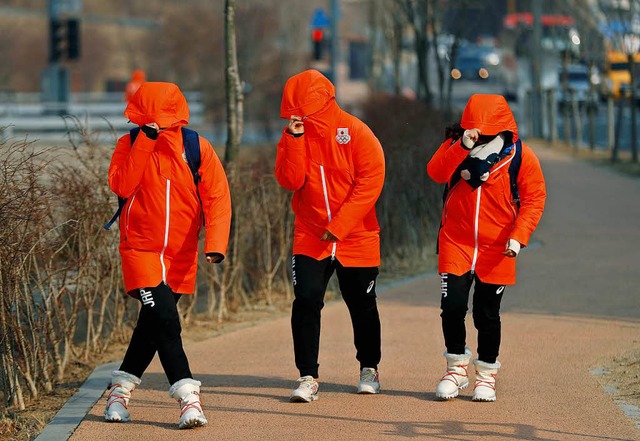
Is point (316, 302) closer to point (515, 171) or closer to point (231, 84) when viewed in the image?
point (515, 171)

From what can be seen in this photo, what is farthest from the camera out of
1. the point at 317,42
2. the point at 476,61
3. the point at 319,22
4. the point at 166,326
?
the point at 476,61

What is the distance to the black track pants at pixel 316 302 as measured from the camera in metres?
6.61

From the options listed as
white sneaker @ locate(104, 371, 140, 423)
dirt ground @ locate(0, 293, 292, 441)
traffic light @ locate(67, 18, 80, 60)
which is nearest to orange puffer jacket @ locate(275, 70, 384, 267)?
white sneaker @ locate(104, 371, 140, 423)

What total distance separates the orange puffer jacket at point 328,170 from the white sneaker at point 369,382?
1.86 feet

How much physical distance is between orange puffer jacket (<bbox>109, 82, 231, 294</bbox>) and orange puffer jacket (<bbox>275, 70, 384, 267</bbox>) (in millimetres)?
432

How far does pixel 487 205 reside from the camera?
651 cm

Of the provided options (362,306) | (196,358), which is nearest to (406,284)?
(196,358)

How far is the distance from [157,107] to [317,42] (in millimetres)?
24547

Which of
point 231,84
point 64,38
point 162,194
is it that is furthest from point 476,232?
point 64,38

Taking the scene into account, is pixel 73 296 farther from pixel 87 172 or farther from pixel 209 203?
pixel 209 203

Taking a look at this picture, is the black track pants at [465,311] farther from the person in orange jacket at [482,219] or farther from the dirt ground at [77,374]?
the dirt ground at [77,374]

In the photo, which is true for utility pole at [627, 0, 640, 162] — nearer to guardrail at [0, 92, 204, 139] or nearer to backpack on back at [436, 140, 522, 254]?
guardrail at [0, 92, 204, 139]

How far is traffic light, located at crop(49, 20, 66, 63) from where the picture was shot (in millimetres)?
32531

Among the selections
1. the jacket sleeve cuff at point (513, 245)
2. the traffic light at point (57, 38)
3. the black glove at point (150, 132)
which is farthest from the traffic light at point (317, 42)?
the black glove at point (150, 132)
